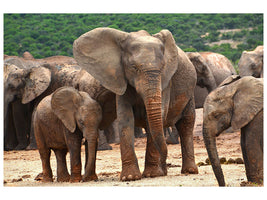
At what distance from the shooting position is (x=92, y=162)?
6555 millimetres

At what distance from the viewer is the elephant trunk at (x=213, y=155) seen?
511 centimetres

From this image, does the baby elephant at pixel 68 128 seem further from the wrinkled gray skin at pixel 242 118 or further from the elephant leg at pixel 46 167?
the wrinkled gray skin at pixel 242 118

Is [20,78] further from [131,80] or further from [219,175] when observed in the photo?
[219,175]

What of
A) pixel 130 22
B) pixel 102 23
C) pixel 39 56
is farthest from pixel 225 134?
pixel 39 56

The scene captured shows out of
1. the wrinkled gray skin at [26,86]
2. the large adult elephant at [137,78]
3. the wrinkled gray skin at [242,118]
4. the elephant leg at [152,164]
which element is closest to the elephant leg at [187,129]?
the large adult elephant at [137,78]

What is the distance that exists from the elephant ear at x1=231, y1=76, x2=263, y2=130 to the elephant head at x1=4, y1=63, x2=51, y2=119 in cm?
716

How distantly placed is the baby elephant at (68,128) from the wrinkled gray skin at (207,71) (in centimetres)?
459

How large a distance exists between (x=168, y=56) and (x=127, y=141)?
1091 mm

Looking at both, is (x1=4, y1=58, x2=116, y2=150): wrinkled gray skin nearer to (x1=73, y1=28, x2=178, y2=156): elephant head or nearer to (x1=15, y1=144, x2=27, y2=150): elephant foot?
(x1=15, y1=144, x2=27, y2=150): elephant foot

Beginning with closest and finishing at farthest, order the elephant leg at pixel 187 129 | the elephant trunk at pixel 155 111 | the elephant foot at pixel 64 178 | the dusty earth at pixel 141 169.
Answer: the elephant trunk at pixel 155 111
the dusty earth at pixel 141 169
the elephant foot at pixel 64 178
the elephant leg at pixel 187 129

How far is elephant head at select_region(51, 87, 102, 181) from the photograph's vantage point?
6.59m

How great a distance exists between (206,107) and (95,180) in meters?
1.93

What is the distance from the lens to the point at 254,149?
518 centimetres

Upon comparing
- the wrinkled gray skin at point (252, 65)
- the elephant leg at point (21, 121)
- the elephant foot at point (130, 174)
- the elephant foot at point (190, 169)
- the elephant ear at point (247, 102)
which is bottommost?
the elephant leg at point (21, 121)
